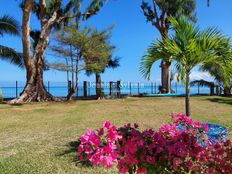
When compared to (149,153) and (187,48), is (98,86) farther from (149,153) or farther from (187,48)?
(149,153)

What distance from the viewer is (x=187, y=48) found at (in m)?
4.65

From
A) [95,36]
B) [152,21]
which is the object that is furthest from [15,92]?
[152,21]

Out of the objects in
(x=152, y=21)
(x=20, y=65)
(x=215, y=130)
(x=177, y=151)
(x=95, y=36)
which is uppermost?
(x=152, y=21)

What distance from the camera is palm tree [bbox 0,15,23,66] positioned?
48.9 ft

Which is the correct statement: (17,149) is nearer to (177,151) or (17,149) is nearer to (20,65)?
(177,151)

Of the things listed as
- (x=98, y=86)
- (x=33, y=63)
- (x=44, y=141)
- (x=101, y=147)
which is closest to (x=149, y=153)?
(x=101, y=147)

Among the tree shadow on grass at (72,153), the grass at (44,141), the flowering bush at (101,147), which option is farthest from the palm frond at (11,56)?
the flowering bush at (101,147)

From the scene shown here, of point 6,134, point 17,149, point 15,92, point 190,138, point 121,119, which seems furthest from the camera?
point 15,92

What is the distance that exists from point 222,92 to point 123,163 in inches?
795

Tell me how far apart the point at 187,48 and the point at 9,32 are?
1350 centimetres

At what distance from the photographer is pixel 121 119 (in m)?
8.33

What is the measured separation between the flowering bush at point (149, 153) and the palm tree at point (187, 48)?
114 inches

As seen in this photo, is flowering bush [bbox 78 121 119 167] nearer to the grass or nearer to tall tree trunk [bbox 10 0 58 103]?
the grass

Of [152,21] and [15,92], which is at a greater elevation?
[152,21]
